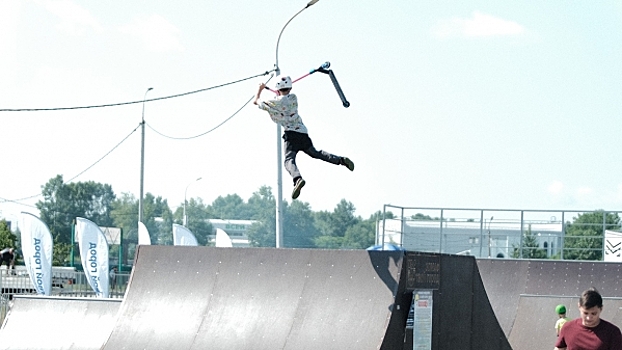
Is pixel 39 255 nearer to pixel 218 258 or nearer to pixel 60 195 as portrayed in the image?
pixel 218 258

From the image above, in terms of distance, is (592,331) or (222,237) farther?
(222,237)

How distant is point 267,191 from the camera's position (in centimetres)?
16350

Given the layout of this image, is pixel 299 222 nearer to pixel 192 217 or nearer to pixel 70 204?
pixel 192 217

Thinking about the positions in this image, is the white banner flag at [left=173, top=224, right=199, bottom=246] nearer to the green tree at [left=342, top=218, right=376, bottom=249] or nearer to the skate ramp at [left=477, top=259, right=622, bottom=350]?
the skate ramp at [left=477, top=259, right=622, bottom=350]

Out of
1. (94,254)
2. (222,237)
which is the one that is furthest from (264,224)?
(94,254)

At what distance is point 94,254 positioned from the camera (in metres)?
26.2

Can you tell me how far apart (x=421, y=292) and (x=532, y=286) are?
7.77 m

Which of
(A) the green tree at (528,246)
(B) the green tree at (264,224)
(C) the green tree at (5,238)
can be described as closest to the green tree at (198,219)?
(B) the green tree at (264,224)

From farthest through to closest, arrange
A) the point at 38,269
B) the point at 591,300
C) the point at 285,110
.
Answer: the point at 38,269
the point at 285,110
the point at 591,300

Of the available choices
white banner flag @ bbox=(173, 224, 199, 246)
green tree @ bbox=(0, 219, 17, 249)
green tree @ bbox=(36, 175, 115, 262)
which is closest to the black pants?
white banner flag @ bbox=(173, 224, 199, 246)

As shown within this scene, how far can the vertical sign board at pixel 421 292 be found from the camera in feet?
36.6

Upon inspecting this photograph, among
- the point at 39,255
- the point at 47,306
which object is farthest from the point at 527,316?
the point at 39,255

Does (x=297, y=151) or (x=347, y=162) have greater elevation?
(x=297, y=151)

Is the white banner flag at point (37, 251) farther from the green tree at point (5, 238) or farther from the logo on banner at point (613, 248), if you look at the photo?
the green tree at point (5, 238)
